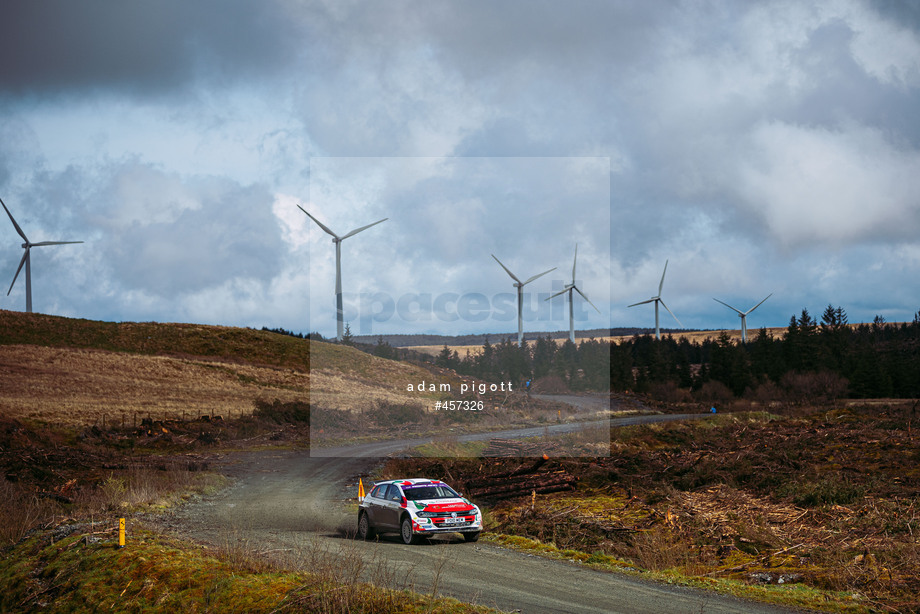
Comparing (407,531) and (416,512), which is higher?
(416,512)

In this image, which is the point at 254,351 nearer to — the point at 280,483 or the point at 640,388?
the point at 640,388

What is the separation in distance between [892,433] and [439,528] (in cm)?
3354

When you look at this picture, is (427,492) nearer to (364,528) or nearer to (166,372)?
(364,528)

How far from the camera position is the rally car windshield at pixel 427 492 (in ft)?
73.5

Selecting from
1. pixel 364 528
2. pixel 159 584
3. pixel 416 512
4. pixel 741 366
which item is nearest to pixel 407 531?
pixel 416 512

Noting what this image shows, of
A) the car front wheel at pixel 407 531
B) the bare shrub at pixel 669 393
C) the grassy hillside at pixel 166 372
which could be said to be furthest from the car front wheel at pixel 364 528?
the bare shrub at pixel 669 393

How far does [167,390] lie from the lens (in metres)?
76.3

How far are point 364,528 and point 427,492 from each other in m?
2.55

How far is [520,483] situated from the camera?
30.9 metres

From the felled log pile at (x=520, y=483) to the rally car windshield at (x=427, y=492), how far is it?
714 centimetres

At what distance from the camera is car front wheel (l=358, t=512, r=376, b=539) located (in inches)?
913

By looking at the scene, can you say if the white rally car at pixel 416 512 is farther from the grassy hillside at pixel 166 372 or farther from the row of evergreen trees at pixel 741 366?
the row of evergreen trees at pixel 741 366

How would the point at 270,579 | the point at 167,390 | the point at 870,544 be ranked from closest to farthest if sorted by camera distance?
the point at 270,579 → the point at 870,544 → the point at 167,390

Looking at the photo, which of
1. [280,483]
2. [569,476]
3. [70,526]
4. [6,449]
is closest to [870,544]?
[569,476]
